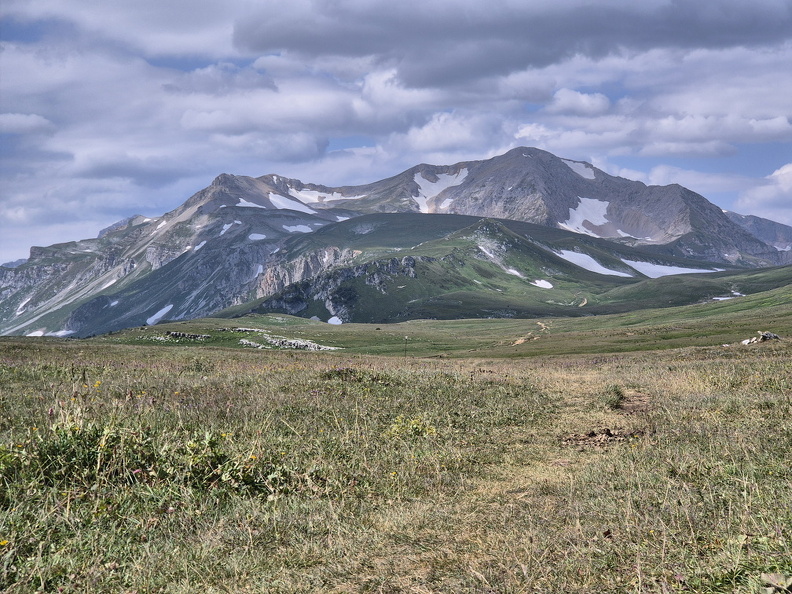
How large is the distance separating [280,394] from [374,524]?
1075 cm

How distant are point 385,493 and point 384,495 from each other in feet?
0.15

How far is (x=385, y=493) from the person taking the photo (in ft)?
35.5

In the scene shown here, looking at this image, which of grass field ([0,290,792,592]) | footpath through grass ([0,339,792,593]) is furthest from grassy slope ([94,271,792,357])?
grass field ([0,290,792,592])

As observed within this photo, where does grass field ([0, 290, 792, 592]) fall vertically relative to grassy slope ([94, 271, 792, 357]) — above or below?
above

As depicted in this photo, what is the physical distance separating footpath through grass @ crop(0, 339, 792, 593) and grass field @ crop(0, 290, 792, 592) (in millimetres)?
40

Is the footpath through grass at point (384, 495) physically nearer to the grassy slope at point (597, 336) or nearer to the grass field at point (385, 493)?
the grass field at point (385, 493)

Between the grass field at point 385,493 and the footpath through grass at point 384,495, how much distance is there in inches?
1.6

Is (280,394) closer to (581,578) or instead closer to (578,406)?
(578,406)

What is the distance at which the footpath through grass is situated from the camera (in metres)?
6.88

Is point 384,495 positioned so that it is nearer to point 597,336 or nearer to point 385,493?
point 385,493

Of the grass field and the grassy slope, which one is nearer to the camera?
the grass field

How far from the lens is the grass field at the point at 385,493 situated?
6887 millimetres

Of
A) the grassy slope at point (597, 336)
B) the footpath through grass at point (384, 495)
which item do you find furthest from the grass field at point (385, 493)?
the grassy slope at point (597, 336)

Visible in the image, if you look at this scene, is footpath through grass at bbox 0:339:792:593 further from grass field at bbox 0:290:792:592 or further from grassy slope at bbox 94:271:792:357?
grassy slope at bbox 94:271:792:357
